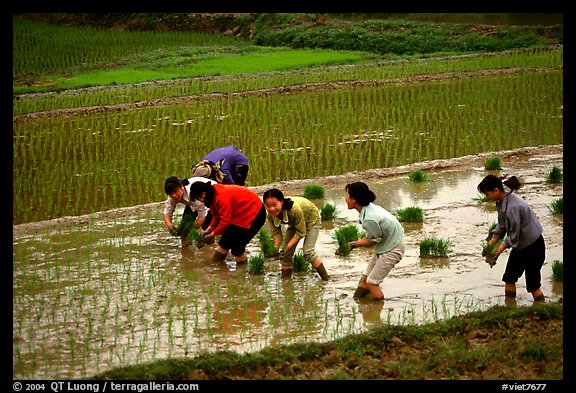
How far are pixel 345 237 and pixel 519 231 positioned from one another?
71.7 inches

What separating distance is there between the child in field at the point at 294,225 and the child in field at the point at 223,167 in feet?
4.20

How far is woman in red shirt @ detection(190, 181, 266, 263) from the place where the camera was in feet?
23.9

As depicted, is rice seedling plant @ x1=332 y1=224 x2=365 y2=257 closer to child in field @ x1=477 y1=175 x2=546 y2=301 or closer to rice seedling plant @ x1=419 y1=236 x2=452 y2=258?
rice seedling plant @ x1=419 y1=236 x2=452 y2=258

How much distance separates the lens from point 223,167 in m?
8.43

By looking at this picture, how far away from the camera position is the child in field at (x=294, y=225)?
677 centimetres

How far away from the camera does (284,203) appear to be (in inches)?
267

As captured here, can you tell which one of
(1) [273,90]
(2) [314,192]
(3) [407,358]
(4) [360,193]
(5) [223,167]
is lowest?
(3) [407,358]

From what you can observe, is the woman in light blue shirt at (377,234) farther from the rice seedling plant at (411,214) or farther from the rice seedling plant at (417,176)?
the rice seedling plant at (417,176)

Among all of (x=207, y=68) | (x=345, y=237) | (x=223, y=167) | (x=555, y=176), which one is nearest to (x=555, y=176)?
(x=555, y=176)

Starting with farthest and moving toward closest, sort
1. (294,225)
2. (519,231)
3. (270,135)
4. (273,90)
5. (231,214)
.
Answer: (273,90) → (270,135) → (231,214) → (294,225) → (519,231)

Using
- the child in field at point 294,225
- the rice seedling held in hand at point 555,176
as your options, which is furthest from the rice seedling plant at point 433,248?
the rice seedling held in hand at point 555,176

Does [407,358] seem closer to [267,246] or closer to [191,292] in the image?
[191,292]

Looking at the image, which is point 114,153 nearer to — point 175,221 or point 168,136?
point 168,136

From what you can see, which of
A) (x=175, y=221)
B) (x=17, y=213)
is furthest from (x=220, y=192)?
(x=17, y=213)
